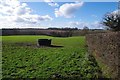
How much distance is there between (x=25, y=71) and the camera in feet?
40.9

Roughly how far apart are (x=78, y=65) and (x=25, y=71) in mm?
3039

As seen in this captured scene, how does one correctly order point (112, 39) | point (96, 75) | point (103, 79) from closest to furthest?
point (112, 39) → point (103, 79) → point (96, 75)

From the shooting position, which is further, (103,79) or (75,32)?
(75,32)

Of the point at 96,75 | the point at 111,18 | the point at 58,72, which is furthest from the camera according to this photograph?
the point at 111,18

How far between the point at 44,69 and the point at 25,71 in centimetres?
103

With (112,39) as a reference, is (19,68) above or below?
below

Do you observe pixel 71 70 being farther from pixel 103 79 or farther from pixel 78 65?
pixel 103 79

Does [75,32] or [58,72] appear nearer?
[58,72]

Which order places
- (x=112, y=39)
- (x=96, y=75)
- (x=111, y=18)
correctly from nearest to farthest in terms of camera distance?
(x=112, y=39) < (x=96, y=75) < (x=111, y=18)

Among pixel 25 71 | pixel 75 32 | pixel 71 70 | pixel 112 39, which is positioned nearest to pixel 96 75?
pixel 71 70

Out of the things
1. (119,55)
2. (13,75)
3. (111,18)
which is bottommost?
(13,75)

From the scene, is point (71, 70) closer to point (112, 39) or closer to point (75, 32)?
point (112, 39)

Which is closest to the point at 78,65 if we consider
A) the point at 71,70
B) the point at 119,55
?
the point at 71,70

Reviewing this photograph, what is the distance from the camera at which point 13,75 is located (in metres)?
11.8
